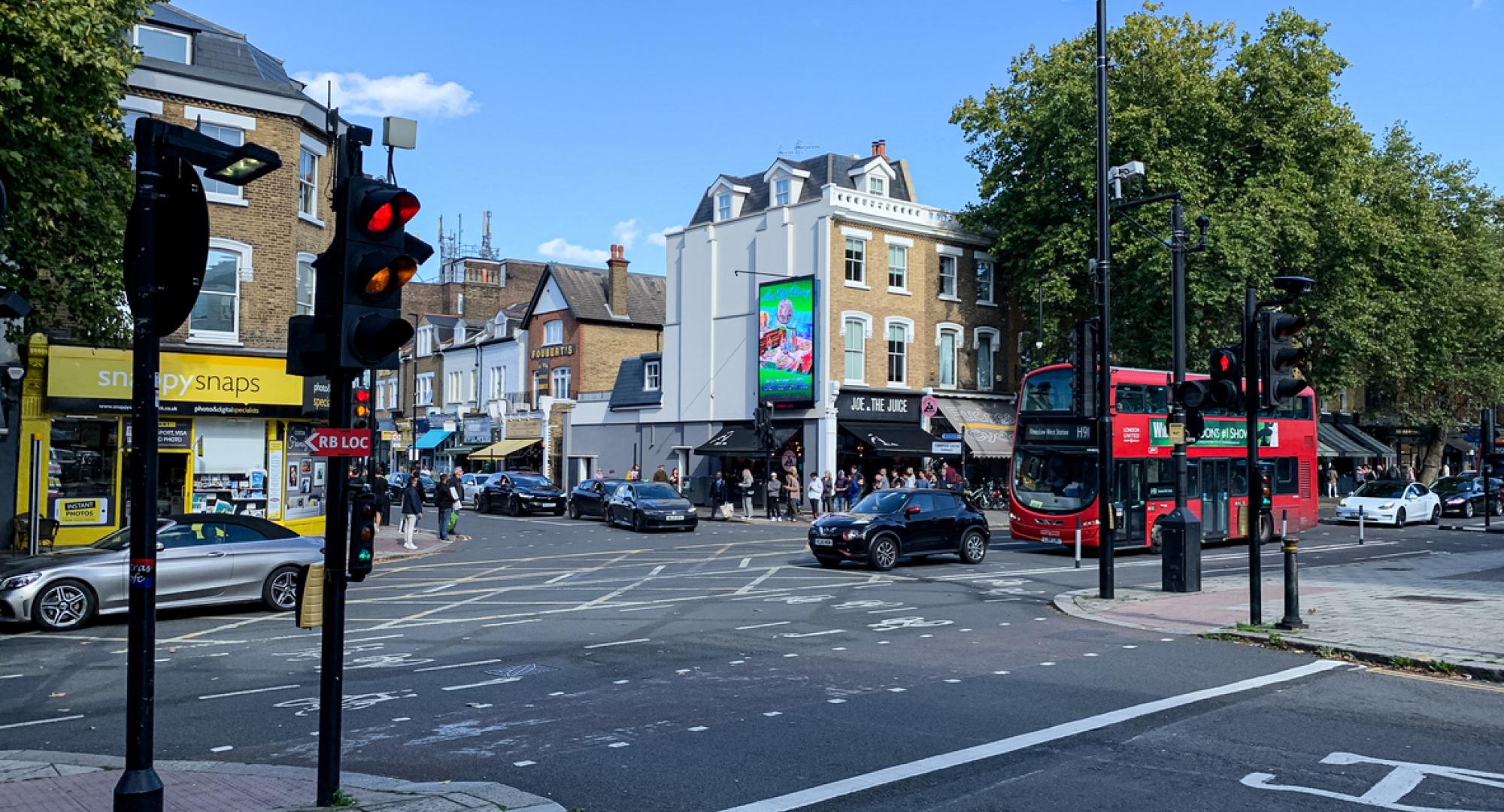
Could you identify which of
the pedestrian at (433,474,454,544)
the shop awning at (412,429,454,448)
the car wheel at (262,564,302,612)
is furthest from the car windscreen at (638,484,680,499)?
the shop awning at (412,429,454,448)

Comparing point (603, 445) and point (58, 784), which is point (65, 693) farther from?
point (603, 445)

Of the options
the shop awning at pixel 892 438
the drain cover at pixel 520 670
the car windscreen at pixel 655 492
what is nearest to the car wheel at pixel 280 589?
the drain cover at pixel 520 670

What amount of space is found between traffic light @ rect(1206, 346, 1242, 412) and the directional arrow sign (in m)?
9.63

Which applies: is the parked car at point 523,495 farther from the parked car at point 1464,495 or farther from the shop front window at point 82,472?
the parked car at point 1464,495

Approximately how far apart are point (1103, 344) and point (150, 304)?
13.1 metres

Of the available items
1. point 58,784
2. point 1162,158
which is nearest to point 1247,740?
point 58,784

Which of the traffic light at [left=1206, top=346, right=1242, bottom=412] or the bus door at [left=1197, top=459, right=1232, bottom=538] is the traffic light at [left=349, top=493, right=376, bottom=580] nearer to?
the traffic light at [left=1206, top=346, right=1242, bottom=412]

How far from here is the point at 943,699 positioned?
9359 millimetres

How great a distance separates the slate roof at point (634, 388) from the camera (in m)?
47.7

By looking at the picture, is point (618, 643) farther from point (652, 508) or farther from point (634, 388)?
point (634, 388)

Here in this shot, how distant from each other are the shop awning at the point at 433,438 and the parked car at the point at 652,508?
32233mm

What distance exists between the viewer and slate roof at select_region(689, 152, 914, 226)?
43125mm

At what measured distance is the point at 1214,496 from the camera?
27.3 m

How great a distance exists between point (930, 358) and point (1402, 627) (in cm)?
3017
